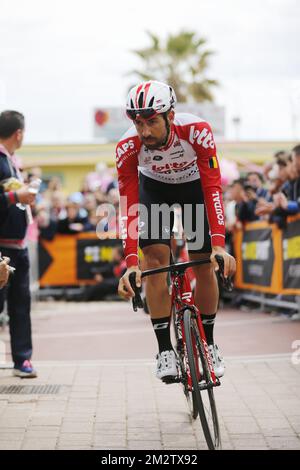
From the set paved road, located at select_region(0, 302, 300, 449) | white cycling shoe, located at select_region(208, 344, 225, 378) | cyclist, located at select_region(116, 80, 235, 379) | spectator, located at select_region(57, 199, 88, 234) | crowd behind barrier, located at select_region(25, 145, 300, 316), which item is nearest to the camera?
paved road, located at select_region(0, 302, 300, 449)

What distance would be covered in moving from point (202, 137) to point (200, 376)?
156 cm

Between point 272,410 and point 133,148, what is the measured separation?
209 centimetres

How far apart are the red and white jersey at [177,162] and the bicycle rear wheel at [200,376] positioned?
0.57 meters

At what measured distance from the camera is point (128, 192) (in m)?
5.46

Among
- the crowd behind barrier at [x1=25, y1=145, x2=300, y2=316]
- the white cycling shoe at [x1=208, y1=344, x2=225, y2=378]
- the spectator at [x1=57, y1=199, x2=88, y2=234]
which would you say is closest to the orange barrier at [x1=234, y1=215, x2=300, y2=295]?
the crowd behind barrier at [x1=25, y1=145, x2=300, y2=316]

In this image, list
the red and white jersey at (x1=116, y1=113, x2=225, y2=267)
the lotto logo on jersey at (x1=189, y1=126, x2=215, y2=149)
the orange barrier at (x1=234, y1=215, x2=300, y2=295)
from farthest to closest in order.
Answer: the orange barrier at (x1=234, y1=215, x2=300, y2=295), the lotto logo on jersey at (x1=189, y1=126, x2=215, y2=149), the red and white jersey at (x1=116, y1=113, x2=225, y2=267)

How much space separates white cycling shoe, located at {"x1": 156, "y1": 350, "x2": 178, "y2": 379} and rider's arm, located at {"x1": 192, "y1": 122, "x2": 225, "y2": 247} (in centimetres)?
91

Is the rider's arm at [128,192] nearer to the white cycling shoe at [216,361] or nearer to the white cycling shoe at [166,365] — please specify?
the white cycling shoe at [166,365]

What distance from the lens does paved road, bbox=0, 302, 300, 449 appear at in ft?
16.6

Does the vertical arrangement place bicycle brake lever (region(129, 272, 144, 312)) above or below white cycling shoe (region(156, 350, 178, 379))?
Answer: above

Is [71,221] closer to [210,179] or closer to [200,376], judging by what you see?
[210,179]

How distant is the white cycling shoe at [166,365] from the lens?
5.43m

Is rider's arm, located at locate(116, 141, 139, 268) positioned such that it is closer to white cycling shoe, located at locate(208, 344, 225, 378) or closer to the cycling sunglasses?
the cycling sunglasses
